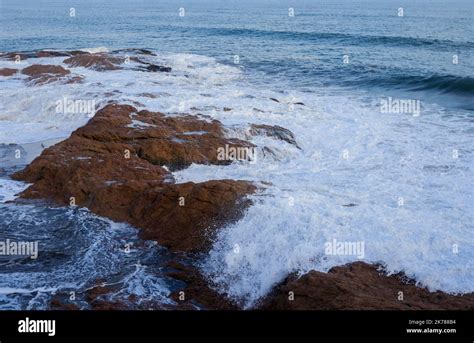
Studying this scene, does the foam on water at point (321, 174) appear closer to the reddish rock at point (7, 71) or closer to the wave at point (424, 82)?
the reddish rock at point (7, 71)

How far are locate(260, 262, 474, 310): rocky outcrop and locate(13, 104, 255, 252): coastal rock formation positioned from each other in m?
1.74

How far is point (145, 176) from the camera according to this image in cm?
897

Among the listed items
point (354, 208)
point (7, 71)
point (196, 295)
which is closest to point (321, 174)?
point (354, 208)

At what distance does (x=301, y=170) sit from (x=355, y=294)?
498cm

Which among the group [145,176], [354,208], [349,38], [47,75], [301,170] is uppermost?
[349,38]

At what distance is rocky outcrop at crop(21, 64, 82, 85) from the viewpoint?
1747 cm

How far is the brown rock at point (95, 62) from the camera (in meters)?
20.3

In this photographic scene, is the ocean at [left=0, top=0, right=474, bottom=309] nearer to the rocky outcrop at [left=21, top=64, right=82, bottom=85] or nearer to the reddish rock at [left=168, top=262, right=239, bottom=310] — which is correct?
the reddish rock at [left=168, top=262, right=239, bottom=310]

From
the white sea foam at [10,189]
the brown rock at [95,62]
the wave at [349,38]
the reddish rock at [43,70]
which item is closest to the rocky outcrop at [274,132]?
the white sea foam at [10,189]

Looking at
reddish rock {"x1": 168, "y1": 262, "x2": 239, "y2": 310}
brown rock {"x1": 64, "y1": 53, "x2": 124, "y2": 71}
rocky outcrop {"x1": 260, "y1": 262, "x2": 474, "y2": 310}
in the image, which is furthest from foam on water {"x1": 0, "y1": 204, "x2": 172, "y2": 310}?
brown rock {"x1": 64, "y1": 53, "x2": 124, "y2": 71}

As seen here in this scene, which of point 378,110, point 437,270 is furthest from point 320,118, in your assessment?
point 437,270

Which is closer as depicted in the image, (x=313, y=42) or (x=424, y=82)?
(x=424, y=82)

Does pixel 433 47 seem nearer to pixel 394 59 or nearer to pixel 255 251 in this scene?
pixel 394 59

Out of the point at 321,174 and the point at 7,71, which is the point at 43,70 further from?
the point at 321,174
